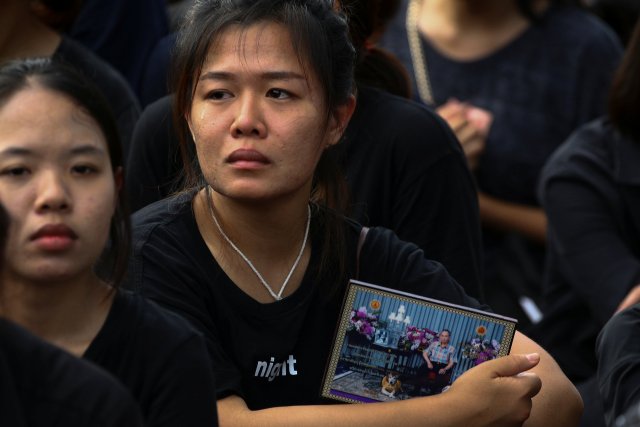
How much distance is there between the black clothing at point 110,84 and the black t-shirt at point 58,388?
5.70ft

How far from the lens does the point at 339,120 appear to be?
119 inches

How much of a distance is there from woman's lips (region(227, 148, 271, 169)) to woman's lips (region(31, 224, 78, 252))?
0.51 m

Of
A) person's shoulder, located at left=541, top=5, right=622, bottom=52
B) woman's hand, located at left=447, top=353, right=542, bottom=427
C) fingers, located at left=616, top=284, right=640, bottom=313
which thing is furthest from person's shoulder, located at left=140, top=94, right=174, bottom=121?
person's shoulder, located at left=541, top=5, right=622, bottom=52

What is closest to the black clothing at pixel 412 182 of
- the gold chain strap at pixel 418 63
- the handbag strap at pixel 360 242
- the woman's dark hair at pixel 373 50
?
the woman's dark hair at pixel 373 50

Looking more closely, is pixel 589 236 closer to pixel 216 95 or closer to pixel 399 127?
pixel 399 127

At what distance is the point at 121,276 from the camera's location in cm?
246

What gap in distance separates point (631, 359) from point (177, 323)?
40.0 inches

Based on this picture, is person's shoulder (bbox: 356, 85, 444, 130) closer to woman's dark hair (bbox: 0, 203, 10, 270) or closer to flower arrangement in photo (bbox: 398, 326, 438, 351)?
flower arrangement in photo (bbox: 398, 326, 438, 351)

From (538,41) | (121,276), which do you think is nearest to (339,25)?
(121,276)

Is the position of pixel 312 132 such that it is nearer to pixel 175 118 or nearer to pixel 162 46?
pixel 175 118

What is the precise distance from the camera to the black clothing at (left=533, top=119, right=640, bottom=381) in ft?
13.5

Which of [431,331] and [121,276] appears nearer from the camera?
[121,276]

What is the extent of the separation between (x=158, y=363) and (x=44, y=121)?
44 centimetres

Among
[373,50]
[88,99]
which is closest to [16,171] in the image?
[88,99]
